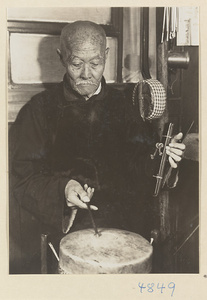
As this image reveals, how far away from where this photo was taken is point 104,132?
1.19 meters

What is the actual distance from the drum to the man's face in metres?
0.45

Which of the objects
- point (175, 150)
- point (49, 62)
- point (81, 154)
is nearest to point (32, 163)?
point (81, 154)

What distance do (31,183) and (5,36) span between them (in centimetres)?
45

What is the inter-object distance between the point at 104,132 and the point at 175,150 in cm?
22

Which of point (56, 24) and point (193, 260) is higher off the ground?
point (56, 24)

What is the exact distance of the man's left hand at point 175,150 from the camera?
1186mm

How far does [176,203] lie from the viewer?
3.96 feet

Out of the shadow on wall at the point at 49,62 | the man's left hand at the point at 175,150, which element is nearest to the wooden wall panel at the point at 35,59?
the shadow on wall at the point at 49,62

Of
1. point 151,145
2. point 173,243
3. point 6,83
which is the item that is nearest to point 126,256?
point 173,243

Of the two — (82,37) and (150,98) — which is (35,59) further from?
(150,98)

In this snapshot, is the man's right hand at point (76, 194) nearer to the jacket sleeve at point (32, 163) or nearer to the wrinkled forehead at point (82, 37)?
the jacket sleeve at point (32, 163)

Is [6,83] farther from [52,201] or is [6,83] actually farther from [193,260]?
[193,260]

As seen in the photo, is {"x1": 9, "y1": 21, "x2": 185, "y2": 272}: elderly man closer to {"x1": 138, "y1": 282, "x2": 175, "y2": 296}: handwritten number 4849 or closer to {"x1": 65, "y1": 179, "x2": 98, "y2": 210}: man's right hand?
{"x1": 65, "y1": 179, "x2": 98, "y2": 210}: man's right hand

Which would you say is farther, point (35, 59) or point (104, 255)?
point (35, 59)
